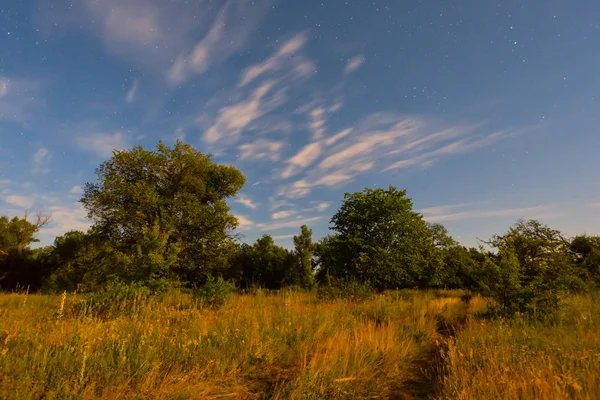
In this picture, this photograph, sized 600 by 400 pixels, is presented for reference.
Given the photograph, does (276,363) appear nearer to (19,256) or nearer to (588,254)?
(588,254)

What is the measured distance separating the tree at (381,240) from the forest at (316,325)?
0.34 ft

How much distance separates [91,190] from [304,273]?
62.9 ft

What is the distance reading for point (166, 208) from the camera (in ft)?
70.5

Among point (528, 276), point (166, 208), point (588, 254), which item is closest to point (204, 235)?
point (166, 208)

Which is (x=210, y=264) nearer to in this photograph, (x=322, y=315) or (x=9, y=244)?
(x=322, y=315)

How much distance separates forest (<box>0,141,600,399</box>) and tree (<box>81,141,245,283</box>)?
170mm

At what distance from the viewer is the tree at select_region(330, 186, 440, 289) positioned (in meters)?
17.8

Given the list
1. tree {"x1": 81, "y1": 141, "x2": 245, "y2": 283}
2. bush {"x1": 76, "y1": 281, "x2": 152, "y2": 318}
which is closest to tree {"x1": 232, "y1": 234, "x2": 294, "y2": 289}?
tree {"x1": 81, "y1": 141, "x2": 245, "y2": 283}

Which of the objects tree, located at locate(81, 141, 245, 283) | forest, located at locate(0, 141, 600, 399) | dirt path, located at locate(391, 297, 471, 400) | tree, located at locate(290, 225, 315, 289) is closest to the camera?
forest, located at locate(0, 141, 600, 399)

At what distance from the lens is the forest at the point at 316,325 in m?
3.17

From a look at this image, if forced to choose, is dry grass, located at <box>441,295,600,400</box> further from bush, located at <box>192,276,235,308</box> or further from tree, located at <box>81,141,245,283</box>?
tree, located at <box>81,141,245,283</box>

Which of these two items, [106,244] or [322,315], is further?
[106,244]

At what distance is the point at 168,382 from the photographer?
3.13 meters

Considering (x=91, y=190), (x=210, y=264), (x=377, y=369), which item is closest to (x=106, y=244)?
(x=91, y=190)
